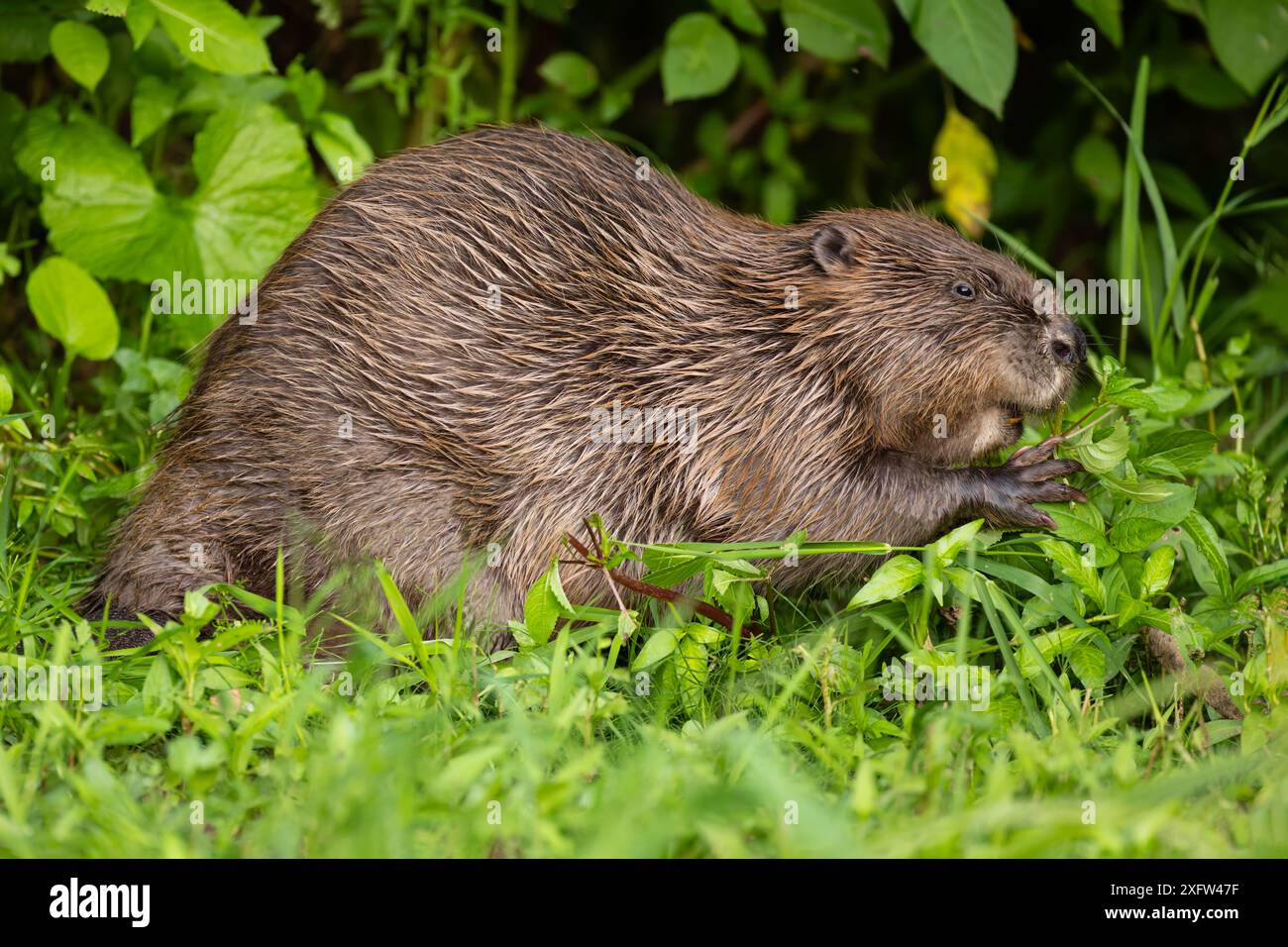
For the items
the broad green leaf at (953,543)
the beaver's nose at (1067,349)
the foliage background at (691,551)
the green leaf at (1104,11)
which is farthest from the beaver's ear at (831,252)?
the green leaf at (1104,11)

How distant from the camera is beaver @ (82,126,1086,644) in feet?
11.4

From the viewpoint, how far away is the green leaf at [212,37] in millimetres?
3998

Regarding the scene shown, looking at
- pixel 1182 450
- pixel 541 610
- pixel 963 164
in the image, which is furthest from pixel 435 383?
pixel 963 164

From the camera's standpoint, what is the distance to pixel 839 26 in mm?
4652

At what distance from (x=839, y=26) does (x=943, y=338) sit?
1.68m

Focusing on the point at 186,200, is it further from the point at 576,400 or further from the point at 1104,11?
the point at 1104,11

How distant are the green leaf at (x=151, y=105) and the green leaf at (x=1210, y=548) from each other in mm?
3253

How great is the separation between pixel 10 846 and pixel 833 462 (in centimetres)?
204

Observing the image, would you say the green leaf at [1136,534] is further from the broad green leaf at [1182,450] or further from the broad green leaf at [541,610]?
the broad green leaf at [541,610]

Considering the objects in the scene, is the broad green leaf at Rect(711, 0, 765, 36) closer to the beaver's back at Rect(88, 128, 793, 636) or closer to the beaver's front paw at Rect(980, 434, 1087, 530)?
the beaver's back at Rect(88, 128, 793, 636)

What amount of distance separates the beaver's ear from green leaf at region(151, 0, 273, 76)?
5.55 feet

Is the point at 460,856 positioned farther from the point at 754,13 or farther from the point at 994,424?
the point at 754,13

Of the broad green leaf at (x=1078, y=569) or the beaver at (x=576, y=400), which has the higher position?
the beaver at (x=576, y=400)

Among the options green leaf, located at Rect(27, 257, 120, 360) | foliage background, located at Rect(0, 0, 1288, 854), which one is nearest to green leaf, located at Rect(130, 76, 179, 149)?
foliage background, located at Rect(0, 0, 1288, 854)
